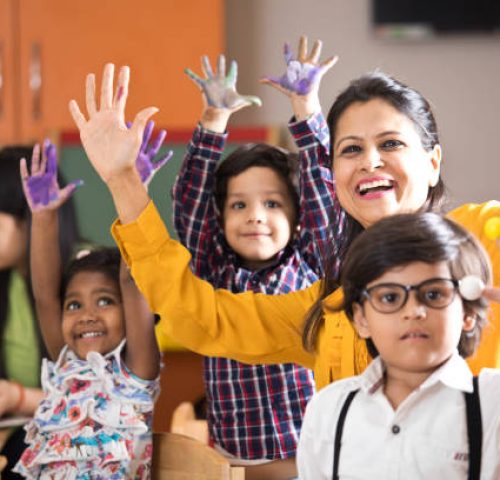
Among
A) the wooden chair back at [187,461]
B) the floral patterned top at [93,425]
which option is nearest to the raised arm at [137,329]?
the floral patterned top at [93,425]

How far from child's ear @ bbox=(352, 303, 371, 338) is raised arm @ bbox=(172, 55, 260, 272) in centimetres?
71

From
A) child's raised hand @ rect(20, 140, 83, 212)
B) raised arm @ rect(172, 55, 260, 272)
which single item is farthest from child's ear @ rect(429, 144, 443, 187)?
child's raised hand @ rect(20, 140, 83, 212)

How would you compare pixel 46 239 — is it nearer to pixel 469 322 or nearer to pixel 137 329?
pixel 137 329

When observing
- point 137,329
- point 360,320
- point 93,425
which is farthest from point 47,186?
point 360,320

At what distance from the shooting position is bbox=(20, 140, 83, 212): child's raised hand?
6.12ft

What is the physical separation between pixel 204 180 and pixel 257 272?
0.21 meters

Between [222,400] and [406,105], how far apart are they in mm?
722

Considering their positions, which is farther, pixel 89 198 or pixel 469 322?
pixel 89 198

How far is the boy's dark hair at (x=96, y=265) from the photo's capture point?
183 cm

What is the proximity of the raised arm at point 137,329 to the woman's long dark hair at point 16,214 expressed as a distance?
318mm

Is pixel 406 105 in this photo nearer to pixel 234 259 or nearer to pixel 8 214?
pixel 234 259

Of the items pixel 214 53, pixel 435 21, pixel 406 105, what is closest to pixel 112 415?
pixel 406 105

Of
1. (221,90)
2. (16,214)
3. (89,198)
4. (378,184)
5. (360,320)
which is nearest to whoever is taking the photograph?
(360,320)

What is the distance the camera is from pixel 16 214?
2068 mm
